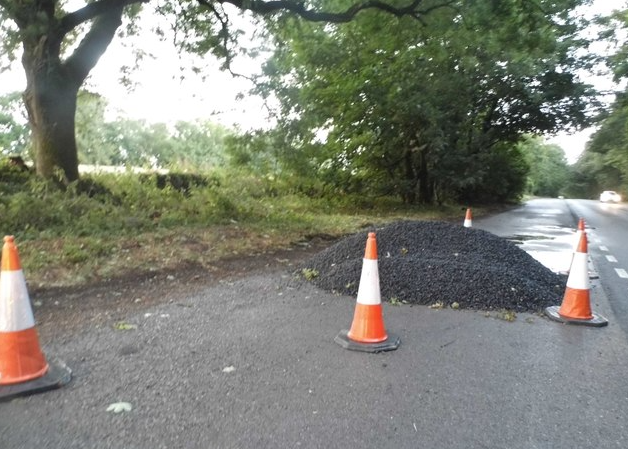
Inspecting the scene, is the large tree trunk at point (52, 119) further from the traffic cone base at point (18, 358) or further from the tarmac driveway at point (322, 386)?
the traffic cone base at point (18, 358)

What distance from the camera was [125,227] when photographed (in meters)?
A: 9.27

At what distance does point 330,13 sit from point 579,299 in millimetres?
9686

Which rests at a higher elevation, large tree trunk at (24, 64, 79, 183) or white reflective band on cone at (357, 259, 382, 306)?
large tree trunk at (24, 64, 79, 183)

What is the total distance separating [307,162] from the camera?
15.3 m

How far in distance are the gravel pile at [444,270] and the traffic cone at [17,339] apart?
3.63m

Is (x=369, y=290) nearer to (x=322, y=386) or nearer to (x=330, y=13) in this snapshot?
(x=322, y=386)

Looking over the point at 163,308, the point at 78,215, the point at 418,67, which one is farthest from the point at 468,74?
the point at 163,308

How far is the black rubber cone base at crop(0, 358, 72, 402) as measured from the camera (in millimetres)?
3427

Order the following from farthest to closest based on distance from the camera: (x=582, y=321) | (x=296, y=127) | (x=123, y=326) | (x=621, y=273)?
(x=296, y=127) < (x=621, y=273) < (x=582, y=321) < (x=123, y=326)

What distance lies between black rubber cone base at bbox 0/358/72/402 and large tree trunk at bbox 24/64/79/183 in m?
7.95

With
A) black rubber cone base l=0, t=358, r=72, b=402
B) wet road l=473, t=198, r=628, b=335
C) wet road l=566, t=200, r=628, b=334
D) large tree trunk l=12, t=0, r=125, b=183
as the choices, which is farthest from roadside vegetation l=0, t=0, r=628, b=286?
wet road l=566, t=200, r=628, b=334

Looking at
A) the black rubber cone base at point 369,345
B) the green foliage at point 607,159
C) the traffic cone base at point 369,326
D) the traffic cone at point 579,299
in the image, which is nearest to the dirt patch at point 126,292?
the black rubber cone base at point 369,345

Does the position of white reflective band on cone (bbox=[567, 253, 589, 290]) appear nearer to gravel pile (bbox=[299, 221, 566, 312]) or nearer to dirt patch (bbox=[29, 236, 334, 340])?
gravel pile (bbox=[299, 221, 566, 312])

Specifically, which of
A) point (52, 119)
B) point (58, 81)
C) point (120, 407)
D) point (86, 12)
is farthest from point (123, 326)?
point (86, 12)
